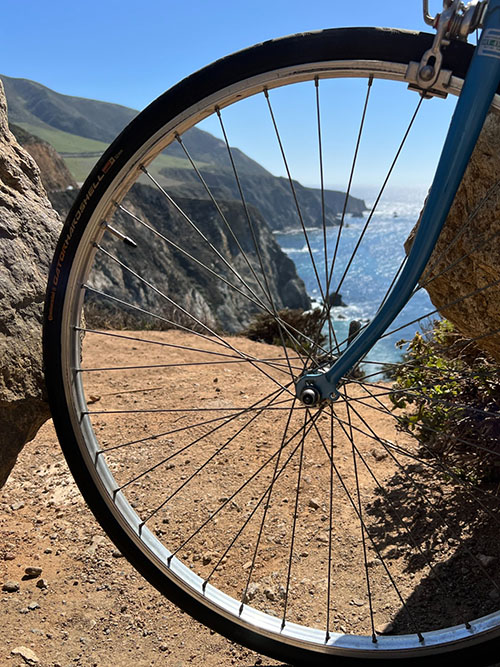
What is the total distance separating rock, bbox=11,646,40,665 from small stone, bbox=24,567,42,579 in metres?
0.34

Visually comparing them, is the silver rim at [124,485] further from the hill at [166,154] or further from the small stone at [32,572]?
the hill at [166,154]

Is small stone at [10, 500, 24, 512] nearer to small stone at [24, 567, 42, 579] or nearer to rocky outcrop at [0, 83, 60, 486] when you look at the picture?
small stone at [24, 567, 42, 579]

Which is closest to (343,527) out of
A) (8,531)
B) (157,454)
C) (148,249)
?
(157,454)

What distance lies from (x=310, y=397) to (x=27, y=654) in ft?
3.85

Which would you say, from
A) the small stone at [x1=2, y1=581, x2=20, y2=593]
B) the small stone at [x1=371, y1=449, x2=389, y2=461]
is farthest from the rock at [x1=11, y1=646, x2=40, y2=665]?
the small stone at [x1=371, y1=449, x2=389, y2=461]

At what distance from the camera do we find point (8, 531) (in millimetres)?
2270

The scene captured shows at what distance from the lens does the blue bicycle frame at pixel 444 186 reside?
46.8 inches

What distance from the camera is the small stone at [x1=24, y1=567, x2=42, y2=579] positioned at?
6.66 feet

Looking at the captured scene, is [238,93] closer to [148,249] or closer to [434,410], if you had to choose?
[434,410]

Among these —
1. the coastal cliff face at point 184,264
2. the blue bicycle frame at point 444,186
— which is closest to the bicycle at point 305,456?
the blue bicycle frame at point 444,186

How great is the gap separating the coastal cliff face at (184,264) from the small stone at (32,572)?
650 inches

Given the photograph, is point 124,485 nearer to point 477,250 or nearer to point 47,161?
point 477,250

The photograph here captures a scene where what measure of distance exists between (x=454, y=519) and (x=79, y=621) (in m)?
1.48

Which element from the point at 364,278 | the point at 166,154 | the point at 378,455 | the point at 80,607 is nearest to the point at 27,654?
the point at 80,607
